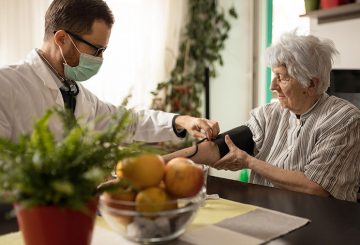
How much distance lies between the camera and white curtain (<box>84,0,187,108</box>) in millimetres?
3189

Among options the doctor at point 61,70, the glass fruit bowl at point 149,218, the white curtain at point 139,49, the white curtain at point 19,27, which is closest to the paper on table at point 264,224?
the glass fruit bowl at point 149,218

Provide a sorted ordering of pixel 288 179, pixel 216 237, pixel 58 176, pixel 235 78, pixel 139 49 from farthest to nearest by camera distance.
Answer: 1. pixel 235 78
2. pixel 139 49
3. pixel 288 179
4. pixel 216 237
5. pixel 58 176

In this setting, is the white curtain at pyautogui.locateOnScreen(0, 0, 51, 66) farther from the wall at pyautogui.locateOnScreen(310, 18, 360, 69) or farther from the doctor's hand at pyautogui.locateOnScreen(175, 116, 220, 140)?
the wall at pyautogui.locateOnScreen(310, 18, 360, 69)

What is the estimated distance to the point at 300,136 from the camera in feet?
5.91

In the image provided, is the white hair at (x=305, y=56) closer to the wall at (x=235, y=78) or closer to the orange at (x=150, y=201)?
the orange at (x=150, y=201)

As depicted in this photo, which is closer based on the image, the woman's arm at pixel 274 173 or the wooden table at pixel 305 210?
the wooden table at pixel 305 210

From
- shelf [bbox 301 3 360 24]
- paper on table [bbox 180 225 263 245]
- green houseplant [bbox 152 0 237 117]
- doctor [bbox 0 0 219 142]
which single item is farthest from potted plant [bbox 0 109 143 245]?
green houseplant [bbox 152 0 237 117]

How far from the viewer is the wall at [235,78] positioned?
4.02 m

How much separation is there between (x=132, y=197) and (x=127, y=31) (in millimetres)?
2641

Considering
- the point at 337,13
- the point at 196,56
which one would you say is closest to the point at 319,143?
the point at 337,13

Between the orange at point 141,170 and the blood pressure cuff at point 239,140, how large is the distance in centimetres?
110

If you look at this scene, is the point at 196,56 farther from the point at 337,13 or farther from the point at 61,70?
the point at 61,70

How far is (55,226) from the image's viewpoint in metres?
0.73

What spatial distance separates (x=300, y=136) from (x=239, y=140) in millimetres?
289
